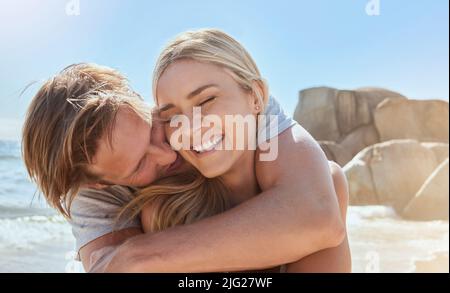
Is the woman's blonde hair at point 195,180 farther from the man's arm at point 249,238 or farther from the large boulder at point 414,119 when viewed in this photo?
the large boulder at point 414,119

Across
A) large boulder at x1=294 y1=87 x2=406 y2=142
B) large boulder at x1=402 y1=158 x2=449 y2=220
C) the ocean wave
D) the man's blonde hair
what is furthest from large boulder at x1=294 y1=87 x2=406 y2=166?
the man's blonde hair

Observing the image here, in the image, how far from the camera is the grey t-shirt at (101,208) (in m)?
1.95

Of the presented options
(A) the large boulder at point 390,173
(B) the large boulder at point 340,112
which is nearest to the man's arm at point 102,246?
(A) the large boulder at point 390,173

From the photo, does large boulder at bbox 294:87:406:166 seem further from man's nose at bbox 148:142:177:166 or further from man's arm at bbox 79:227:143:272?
man's arm at bbox 79:227:143:272

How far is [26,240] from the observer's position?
7.95 meters

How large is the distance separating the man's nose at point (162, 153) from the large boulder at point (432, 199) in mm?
9225

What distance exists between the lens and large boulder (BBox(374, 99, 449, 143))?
1817 centimetres

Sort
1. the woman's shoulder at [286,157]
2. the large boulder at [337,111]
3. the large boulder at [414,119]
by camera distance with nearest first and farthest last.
→ the woman's shoulder at [286,157]
the large boulder at [414,119]
the large boulder at [337,111]

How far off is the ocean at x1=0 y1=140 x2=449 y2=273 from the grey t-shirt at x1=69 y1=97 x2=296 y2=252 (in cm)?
338

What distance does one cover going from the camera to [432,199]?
414 inches

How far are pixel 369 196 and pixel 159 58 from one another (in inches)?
427

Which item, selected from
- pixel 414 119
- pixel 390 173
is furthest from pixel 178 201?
pixel 414 119

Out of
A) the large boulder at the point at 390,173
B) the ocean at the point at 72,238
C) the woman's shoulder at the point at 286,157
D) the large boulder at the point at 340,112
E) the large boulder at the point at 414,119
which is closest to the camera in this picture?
the woman's shoulder at the point at 286,157
